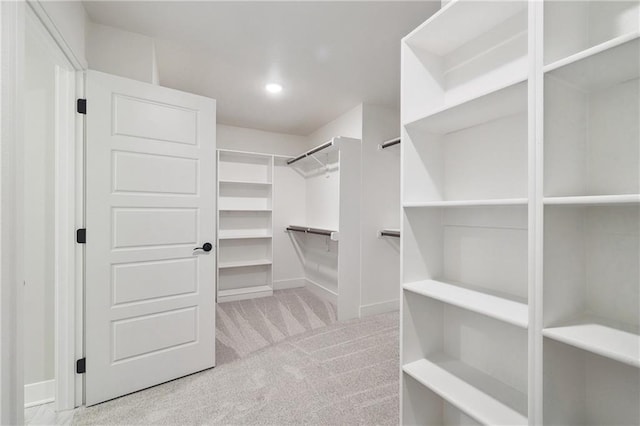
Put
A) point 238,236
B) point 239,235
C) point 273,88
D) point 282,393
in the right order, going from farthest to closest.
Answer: point 239,235, point 238,236, point 273,88, point 282,393

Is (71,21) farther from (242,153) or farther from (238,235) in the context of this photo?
(238,235)

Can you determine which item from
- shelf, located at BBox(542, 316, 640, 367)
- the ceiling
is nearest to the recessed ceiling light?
the ceiling

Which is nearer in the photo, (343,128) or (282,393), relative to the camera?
(282,393)

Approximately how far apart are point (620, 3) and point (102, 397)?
313 cm

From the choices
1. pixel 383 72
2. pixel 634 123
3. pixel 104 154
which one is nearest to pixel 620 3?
pixel 634 123

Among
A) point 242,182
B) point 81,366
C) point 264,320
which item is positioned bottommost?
point 264,320

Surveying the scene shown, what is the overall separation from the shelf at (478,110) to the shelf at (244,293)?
3322 mm

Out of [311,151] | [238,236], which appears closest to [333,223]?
[311,151]

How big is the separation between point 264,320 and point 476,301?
2.51 meters

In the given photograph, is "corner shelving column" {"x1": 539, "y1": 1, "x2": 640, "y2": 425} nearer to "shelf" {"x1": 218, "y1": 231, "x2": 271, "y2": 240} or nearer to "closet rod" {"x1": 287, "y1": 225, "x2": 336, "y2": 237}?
"closet rod" {"x1": 287, "y1": 225, "x2": 336, "y2": 237}

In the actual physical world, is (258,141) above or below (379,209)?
above

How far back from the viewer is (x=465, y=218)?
4.36 feet

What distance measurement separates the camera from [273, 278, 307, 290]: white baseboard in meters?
4.28

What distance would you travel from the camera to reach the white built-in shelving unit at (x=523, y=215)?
Result: 2.79ft
